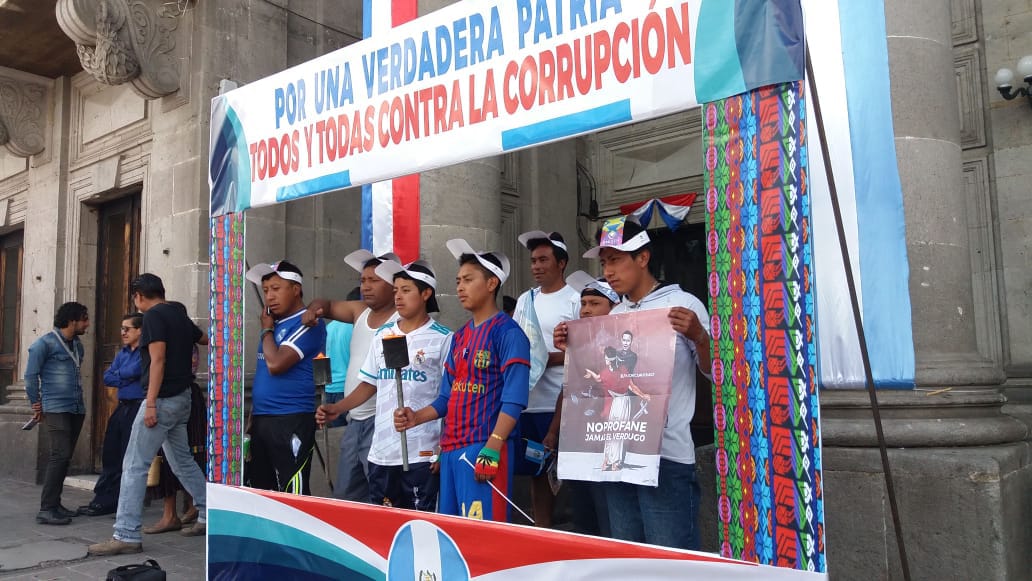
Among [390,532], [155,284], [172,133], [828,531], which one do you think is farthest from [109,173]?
[828,531]

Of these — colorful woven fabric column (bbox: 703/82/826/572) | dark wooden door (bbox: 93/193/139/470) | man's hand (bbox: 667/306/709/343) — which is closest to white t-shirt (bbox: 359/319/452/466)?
man's hand (bbox: 667/306/709/343)

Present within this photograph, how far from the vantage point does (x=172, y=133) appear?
8.96 metres

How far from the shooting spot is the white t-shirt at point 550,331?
17.8ft

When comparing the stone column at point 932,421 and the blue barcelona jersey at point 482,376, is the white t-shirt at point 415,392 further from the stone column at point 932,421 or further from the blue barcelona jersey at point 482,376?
the stone column at point 932,421

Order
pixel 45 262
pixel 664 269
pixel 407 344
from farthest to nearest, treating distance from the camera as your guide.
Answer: pixel 45 262
pixel 664 269
pixel 407 344

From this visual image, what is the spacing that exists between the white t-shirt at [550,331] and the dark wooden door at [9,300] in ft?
31.7

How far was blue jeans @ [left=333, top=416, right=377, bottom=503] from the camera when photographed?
5.41 metres

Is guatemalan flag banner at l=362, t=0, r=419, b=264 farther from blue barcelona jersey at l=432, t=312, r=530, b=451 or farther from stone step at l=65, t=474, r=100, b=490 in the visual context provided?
stone step at l=65, t=474, r=100, b=490

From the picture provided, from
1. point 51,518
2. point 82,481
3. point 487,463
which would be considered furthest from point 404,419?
point 82,481

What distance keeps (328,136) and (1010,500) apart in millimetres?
3960

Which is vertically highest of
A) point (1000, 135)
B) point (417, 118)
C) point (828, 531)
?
point (1000, 135)

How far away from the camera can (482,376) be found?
14.1 ft

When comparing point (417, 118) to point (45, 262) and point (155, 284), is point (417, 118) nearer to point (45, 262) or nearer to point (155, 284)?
point (155, 284)

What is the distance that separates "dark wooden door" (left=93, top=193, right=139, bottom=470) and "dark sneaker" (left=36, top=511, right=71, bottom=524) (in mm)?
2397
